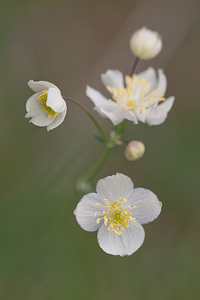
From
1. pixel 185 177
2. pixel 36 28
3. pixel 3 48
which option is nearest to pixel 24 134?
pixel 3 48

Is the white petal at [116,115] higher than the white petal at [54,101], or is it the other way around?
the white petal at [116,115]

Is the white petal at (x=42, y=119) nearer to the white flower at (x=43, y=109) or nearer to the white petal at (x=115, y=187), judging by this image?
the white flower at (x=43, y=109)

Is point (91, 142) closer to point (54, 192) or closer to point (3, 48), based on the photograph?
point (54, 192)

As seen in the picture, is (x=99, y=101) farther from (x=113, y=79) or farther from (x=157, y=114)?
(x=157, y=114)

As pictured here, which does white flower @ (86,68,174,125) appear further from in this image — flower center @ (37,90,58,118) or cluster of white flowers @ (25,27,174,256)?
flower center @ (37,90,58,118)

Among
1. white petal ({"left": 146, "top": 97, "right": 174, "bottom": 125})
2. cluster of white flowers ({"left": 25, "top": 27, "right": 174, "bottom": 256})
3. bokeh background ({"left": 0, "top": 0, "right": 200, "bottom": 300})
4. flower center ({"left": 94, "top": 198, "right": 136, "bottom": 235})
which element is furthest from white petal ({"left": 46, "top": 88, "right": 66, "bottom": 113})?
bokeh background ({"left": 0, "top": 0, "right": 200, "bottom": 300})

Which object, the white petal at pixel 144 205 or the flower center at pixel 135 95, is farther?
the flower center at pixel 135 95

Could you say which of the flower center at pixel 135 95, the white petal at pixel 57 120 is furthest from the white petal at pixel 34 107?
the flower center at pixel 135 95

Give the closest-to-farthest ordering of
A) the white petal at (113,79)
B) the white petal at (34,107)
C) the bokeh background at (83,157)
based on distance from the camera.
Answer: the white petal at (34,107) → the white petal at (113,79) → the bokeh background at (83,157)
